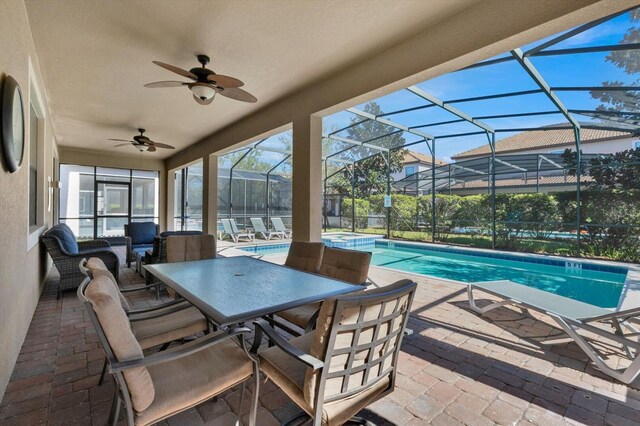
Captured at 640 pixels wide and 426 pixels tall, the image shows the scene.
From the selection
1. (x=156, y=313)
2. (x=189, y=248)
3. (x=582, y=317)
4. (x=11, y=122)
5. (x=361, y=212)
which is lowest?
(x=582, y=317)

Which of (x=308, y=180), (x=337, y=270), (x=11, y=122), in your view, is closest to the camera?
(x=11, y=122)

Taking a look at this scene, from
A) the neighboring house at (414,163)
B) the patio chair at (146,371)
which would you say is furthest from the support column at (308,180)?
the neighboring house at (414,163)

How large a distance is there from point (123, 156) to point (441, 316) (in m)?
Result: 9.90

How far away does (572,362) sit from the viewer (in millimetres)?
2391

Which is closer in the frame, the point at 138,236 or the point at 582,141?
the point at 138,236

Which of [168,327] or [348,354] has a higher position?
[348,354]

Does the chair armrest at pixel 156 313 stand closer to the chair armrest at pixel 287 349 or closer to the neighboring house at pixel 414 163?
the chair armrest at pixel 287 349

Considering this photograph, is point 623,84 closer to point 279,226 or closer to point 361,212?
point 361,212

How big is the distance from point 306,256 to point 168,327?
54.2 inches

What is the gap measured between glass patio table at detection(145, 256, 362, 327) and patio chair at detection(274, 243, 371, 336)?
26cm

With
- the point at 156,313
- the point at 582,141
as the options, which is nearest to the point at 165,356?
the point at 156,313

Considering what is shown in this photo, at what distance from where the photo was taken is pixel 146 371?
1267 millimetres

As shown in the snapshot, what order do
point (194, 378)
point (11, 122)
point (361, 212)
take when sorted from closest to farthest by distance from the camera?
point (194, 378), point (11, 122), point (361, 212)

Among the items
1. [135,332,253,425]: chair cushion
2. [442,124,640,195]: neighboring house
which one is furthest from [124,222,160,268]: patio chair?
[442,124,640,195]: neighboring house
